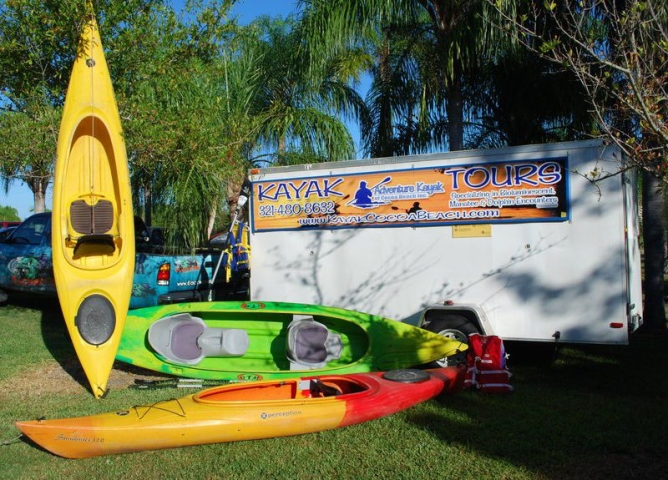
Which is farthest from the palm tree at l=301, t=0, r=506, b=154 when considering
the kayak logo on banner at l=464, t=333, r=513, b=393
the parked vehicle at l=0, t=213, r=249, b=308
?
the kayak logo on banner at l=464, t=333, r=513, b=393

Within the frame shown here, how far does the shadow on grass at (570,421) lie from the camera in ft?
15.4

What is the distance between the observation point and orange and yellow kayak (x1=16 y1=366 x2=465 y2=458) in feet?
16.2

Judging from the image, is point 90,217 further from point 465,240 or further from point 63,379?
point 465,240

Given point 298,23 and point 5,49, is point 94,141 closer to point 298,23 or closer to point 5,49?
point 5,49

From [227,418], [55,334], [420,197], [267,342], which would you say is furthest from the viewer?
[55,334]

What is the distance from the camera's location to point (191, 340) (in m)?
7.79

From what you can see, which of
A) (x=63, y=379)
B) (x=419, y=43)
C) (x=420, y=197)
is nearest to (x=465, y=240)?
(x=420, y=197)

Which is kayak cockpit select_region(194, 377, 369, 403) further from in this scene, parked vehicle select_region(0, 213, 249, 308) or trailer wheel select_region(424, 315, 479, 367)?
parked vehicle select_region(0, 213, 249, 308)

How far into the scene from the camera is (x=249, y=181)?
349 inches

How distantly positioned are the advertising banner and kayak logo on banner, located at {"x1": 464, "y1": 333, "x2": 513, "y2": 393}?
5.29 ft

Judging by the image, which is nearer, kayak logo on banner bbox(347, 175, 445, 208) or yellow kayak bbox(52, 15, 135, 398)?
yellow kayak bbox(52, 15, 135, 398)

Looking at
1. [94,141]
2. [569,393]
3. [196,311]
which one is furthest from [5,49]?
[569,393]

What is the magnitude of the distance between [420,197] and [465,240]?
0.78 meters

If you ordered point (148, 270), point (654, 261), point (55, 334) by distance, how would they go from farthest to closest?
point (55, 334), point (654, 261), point (148, 270)
